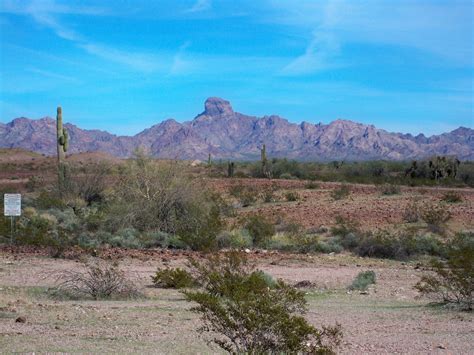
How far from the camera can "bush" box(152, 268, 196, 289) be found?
16734 millimetres

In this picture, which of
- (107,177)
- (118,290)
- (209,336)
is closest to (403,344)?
(209,336)

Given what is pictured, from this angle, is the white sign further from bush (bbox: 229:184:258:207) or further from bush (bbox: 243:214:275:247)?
bush (bbox: 229:184:258:207)

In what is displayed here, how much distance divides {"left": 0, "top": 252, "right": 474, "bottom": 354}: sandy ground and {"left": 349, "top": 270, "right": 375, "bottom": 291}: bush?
231 mm

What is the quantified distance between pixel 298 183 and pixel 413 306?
40.5 meters

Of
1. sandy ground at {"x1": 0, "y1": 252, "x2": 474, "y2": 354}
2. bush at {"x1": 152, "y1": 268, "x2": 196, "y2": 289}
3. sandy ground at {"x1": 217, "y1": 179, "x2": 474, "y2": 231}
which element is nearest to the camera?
sandy ground at {"x1": 0, "y1": 252, "x2": 474, "y2": 354}

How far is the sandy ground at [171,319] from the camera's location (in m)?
10.3

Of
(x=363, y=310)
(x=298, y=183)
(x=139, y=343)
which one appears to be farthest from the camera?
(x=298, y=183)

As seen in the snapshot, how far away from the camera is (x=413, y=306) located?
49.6ft

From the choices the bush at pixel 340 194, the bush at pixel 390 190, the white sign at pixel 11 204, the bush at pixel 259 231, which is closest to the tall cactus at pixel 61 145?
the bush at pixel 259 231

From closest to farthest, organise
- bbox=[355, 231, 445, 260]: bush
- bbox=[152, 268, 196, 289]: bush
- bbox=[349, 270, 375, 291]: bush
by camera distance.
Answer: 1. bbox=[152, 268, 196, 289]: bush
2. bbox=[349, 270, 375, 291]: bush
3. bbox=[355, 231, 445, 260]: bush

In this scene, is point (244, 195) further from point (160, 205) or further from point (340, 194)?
point (160, 205)

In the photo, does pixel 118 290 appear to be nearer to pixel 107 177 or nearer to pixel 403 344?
pixel 403 344

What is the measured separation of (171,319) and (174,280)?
177 inches

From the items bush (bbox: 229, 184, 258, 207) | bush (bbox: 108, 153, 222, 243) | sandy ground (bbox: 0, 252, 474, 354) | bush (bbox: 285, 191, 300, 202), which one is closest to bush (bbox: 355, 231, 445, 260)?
sandy ground (bbox: 0, 252, 474, 354)
